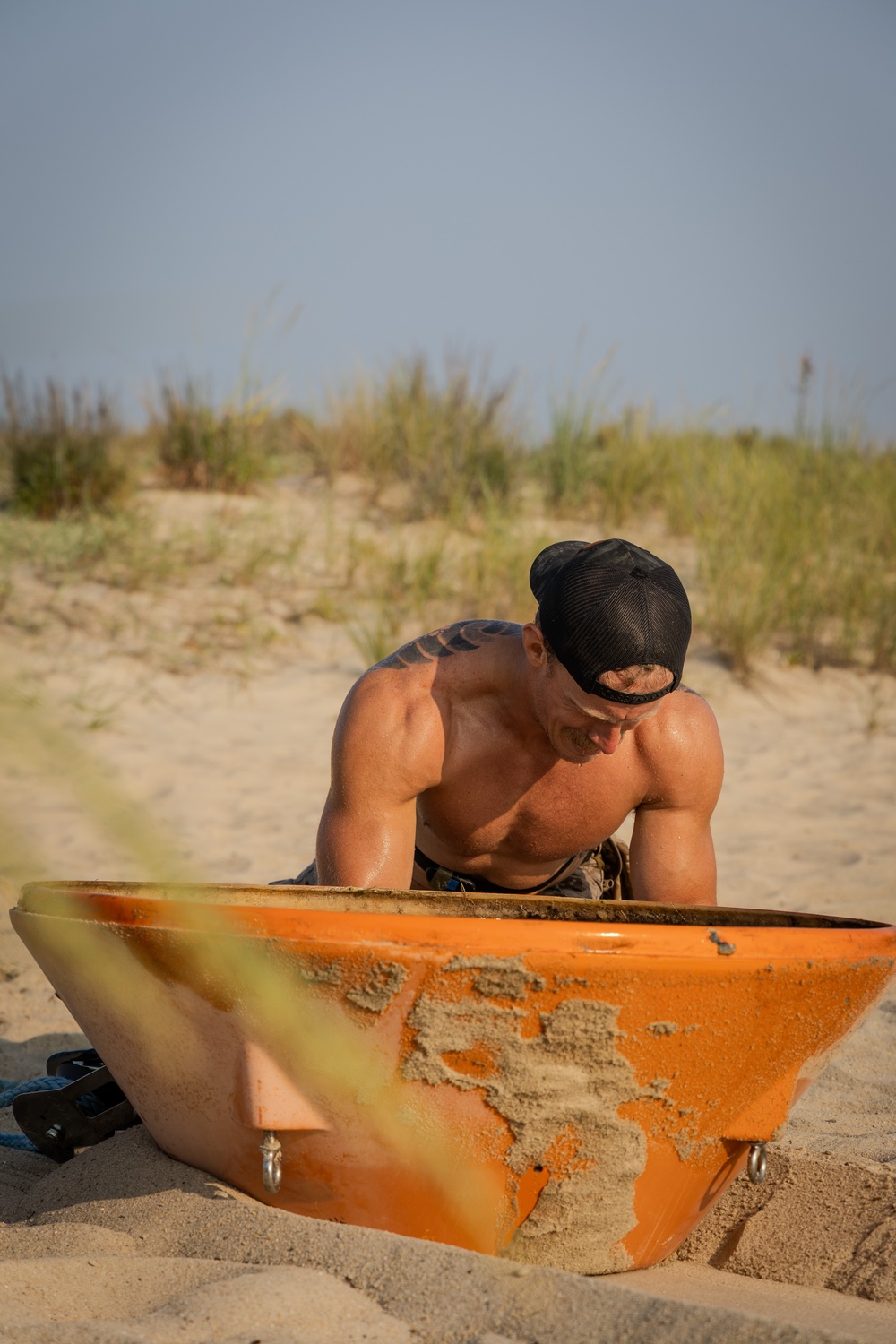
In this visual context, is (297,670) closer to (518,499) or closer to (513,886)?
(518,499)

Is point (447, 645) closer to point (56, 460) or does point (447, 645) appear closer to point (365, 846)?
point (365, 846)

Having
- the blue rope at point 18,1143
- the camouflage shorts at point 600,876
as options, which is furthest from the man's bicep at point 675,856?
the blue rope at point 18,1143

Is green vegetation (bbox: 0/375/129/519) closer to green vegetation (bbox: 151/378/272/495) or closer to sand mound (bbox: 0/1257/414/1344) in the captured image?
green vegetation (bbox: 151/378/272/495)

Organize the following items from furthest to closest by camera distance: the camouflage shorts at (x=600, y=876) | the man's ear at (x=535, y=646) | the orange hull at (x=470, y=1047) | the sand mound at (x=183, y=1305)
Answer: the camouflage shorts at (x=600, y=876)
the man's ear at (x=535, y=646)
the orange hull at (x=470, y=1047)
the sand mound at (x=183, y=1305)

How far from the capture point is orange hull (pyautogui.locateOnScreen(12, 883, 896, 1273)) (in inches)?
58.0

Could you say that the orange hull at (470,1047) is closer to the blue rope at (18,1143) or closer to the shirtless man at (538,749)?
the shirtless man at (538,749)

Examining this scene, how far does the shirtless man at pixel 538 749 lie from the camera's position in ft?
6.42

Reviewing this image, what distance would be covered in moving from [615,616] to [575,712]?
22 centimetres

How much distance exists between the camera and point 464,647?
231cm

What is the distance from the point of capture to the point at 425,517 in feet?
25.8

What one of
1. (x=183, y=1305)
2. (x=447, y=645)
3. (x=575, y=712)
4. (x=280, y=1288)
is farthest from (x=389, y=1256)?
(x=447, y=645)

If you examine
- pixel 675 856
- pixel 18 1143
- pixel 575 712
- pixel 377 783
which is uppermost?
pixel 575 712

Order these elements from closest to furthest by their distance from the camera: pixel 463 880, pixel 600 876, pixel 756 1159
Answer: pixel 756 1159 → pixel 463 880 → pixel 600 876

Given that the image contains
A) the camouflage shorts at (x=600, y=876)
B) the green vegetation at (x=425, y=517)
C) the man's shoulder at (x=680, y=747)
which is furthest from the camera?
the green vegetation at (x=425, y=517)
